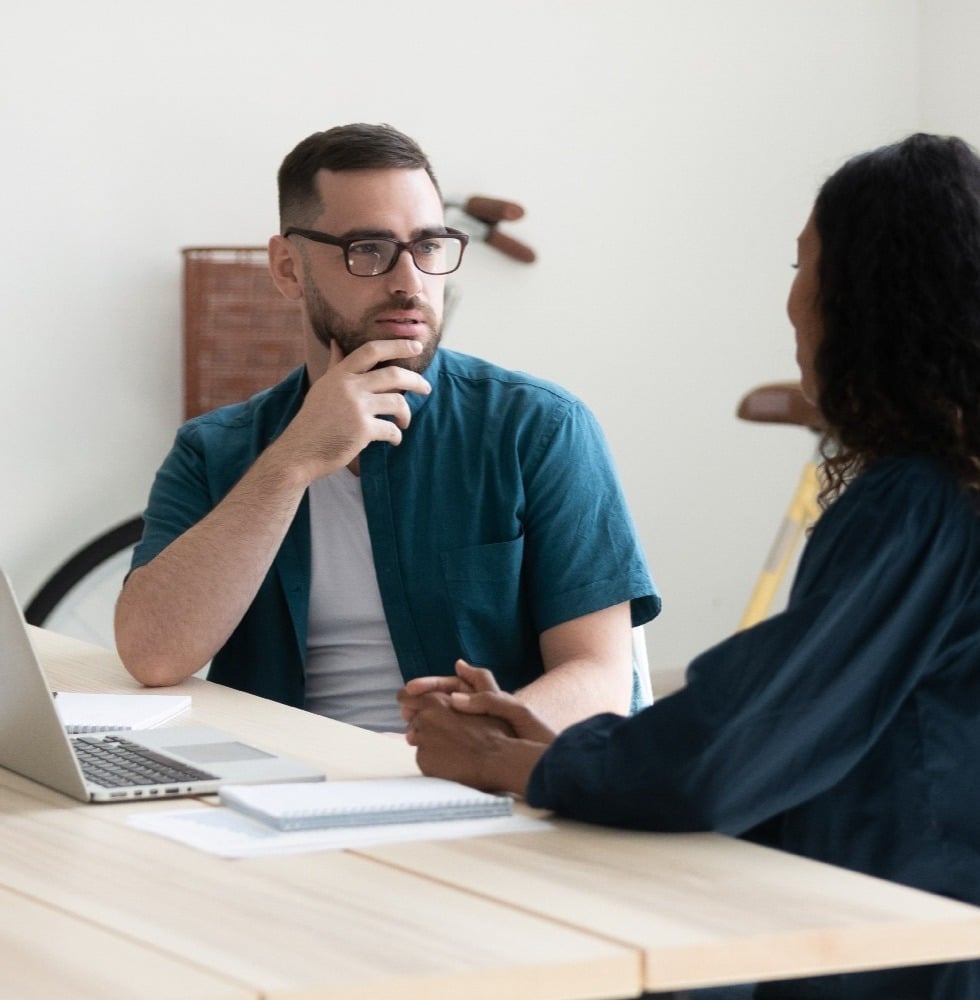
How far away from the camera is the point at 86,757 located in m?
1.39

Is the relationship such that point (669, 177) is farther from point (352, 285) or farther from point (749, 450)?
point (352, 285)

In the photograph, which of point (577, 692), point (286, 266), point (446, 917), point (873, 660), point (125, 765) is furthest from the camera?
point (286, 266)

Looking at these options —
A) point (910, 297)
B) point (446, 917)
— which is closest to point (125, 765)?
point (446, 917)

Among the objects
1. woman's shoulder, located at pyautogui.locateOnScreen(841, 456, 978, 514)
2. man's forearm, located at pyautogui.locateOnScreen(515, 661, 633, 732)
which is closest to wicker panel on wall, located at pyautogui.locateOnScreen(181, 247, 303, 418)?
man's forearm, located at pyautogui.locateOnScreen(515, 661, 633, 732)

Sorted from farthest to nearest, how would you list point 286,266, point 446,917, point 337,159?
point 286,266, point 337,159, point 446,917

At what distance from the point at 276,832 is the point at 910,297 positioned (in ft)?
1.91

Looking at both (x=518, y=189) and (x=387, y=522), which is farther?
(x=518, y=189)

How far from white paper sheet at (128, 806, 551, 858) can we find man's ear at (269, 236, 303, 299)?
1085mm

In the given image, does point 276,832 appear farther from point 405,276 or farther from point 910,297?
point 405,276

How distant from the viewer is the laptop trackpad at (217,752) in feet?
4.58

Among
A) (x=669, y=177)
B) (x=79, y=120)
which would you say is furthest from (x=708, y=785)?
(x=669, y=177)

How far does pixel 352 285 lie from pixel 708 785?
1.05 m

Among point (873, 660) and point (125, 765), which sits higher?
point (873, 660)

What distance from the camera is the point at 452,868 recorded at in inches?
41.8
